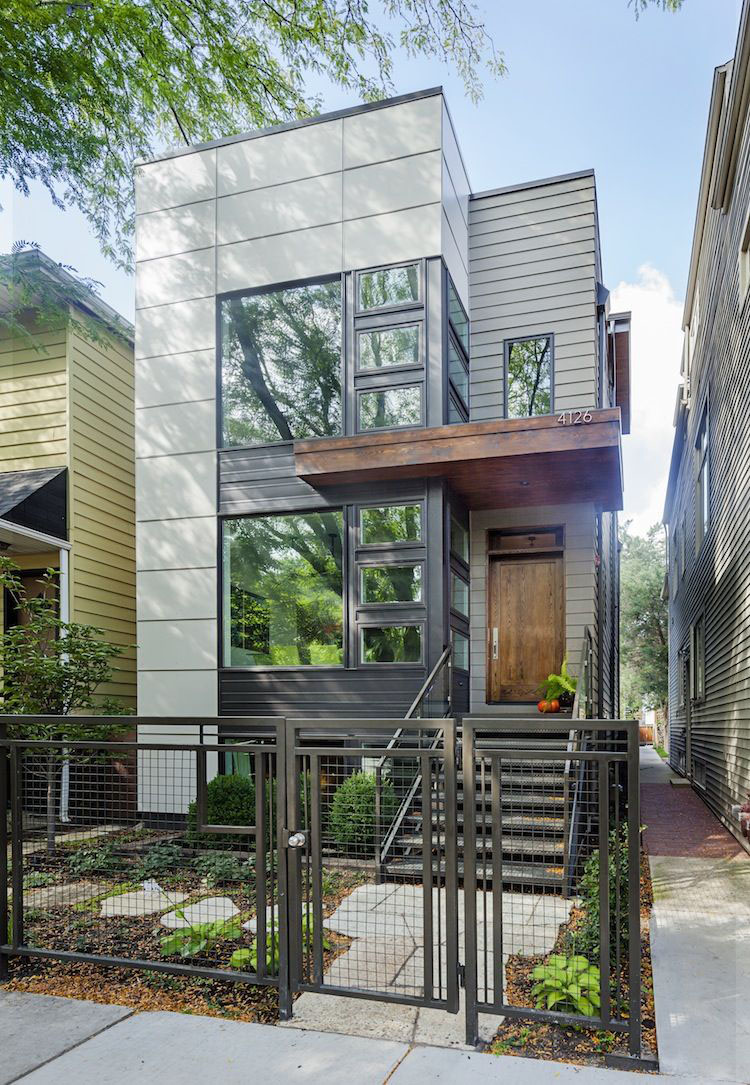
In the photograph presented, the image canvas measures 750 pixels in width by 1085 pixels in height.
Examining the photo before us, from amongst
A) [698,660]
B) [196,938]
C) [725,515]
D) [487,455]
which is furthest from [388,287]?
[698,660]

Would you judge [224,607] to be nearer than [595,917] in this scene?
No

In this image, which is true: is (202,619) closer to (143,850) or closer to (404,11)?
(143,850)

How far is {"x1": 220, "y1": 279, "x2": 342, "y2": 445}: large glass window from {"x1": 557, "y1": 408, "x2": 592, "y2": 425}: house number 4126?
242 centimetres

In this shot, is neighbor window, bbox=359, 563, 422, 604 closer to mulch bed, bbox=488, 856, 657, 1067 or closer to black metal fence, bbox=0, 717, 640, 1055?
black metal fence, bbox=0, 717, 640, 1055

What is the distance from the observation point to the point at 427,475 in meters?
7.85

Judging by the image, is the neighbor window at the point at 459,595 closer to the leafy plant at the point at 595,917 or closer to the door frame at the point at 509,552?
the door frame at the point at 509,552

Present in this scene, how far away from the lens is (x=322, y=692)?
8.03 m

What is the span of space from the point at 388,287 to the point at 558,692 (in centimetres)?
458

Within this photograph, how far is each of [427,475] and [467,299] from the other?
289cm

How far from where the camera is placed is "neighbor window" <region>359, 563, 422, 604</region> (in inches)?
311

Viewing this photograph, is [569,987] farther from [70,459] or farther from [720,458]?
[70,459]

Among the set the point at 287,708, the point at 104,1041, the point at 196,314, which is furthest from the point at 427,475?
the point at 104,1041

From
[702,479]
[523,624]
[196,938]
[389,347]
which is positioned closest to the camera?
[196,938]

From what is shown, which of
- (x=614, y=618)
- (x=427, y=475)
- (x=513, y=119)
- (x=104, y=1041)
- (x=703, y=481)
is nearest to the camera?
(x=104, y=1041)
